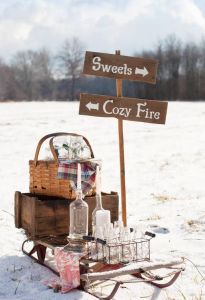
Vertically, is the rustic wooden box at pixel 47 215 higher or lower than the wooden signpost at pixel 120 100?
lower

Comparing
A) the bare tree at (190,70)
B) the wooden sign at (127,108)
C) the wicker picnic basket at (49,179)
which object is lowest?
the wicker picnic basket at (49,179)

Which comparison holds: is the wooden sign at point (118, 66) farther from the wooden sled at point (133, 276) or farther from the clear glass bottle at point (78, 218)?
the wooden sled at point (133, 276)

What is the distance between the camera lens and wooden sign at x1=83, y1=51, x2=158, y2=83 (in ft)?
18.7

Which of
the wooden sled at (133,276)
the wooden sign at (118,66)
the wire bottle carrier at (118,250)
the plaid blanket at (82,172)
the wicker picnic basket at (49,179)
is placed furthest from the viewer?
the wooden sign at (118,66)

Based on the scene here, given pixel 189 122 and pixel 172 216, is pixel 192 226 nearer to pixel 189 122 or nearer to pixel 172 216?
pixel 172 216

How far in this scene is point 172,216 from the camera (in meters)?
7.70

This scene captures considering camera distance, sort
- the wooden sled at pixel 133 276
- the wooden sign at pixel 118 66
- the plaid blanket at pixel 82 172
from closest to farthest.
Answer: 1. the wooden sled at pixel 133 276
2. the plaid blanket at pixel 82 172
3. the wooden sign at pixel 118 66

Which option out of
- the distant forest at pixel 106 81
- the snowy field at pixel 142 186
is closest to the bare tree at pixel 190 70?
the distant forest at pixel 106 81

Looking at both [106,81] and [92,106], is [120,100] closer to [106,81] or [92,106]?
[92,106]

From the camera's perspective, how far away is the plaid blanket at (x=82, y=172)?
16.8ft

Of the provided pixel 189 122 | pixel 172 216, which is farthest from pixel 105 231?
pixel 189 122

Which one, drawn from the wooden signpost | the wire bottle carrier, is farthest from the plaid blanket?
the wooden signpost

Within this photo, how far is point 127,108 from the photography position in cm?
574

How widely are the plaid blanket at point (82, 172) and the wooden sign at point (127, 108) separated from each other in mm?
782
